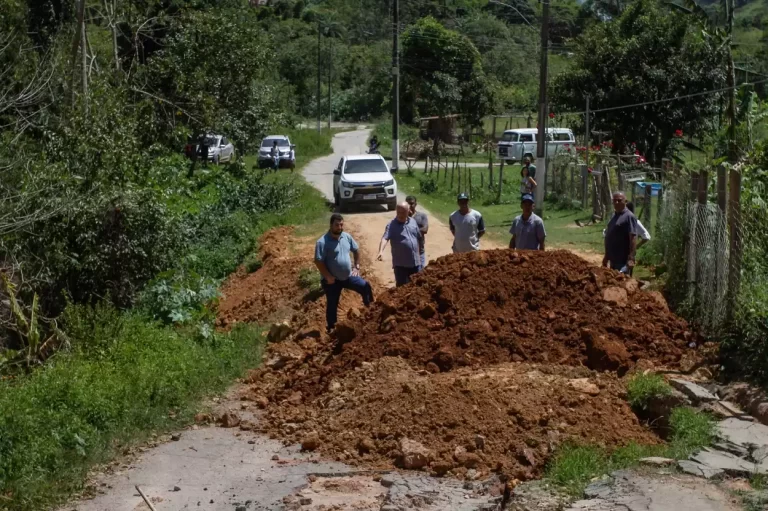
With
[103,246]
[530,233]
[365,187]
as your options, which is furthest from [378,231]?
[530,233]

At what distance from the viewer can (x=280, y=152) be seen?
4528 cm

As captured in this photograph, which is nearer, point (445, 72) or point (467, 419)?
point (467, 419)

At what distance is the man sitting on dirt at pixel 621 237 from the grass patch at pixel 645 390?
3.35 m

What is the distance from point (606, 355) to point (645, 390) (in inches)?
39.6

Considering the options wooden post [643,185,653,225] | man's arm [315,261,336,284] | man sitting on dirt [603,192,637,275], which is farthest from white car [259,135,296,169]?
man sitting on dirt [603,192,637,275]

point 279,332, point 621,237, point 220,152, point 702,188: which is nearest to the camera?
point 702,188

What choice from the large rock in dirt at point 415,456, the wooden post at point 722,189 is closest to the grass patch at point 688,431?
the large rock in dirt at point 415,456

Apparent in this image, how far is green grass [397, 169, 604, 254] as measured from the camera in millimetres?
21453

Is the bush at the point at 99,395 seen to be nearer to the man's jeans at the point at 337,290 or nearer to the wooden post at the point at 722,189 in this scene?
the man's jeans at the point at 337,290

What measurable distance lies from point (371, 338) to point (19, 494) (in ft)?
13.6

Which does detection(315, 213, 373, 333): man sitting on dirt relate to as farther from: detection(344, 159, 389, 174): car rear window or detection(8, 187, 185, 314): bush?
detection(344, 159, 389, 174): car rear window

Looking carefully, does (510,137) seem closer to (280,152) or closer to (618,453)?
(280,152)

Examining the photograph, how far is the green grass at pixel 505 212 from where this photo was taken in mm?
21453

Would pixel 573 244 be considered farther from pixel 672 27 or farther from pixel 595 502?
pixel 672 27
